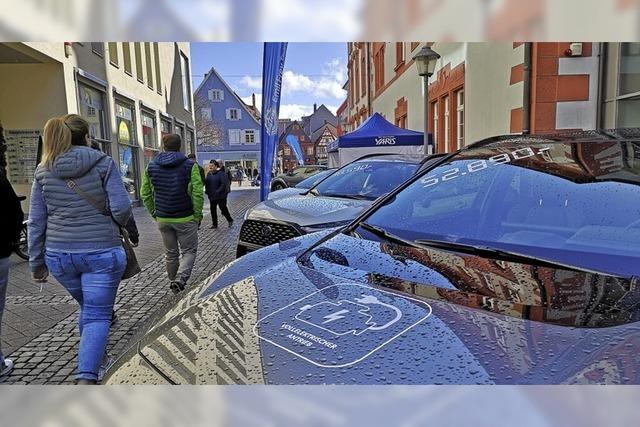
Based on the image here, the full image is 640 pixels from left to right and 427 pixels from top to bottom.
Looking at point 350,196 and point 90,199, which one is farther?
point 350,196

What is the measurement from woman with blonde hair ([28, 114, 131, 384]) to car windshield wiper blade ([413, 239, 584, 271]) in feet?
6.43

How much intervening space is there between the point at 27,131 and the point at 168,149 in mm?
7680

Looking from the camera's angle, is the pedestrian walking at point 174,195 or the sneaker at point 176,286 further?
the sneaker at point 176,286

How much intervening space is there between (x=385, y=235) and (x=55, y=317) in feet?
11.7

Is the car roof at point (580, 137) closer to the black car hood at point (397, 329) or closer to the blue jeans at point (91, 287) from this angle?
the black car hood at point (397, 329)

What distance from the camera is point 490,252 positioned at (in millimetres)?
1842

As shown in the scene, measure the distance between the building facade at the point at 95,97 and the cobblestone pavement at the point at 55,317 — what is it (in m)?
2.88

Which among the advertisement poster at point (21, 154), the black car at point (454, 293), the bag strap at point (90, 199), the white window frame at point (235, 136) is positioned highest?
the white window frame at point (235, 136)

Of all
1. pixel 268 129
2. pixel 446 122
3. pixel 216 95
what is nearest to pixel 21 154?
pixel 268 129

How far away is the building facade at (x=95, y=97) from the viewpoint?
9.99 m

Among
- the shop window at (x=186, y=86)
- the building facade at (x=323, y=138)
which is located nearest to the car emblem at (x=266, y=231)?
the shop window at (x=186, y=86)

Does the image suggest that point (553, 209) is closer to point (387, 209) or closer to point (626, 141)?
point (626, 141)

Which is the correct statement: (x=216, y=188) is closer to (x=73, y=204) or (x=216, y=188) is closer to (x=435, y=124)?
(x=435, y=124)

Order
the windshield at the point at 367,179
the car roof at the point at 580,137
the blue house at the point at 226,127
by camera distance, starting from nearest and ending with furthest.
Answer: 1. the car roof at the point at 580,137
2. the windshield at the point at 367,179
3. the blue house at the point at 226,127
